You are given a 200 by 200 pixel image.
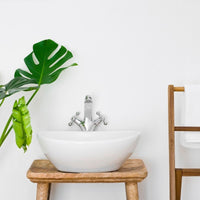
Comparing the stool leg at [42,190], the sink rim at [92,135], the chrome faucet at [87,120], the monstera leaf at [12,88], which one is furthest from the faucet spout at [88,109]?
the stool leg at [42,190]

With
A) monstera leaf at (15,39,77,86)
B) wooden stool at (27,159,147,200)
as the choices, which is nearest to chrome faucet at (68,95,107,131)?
monstera leaf at (15,39,77,86)

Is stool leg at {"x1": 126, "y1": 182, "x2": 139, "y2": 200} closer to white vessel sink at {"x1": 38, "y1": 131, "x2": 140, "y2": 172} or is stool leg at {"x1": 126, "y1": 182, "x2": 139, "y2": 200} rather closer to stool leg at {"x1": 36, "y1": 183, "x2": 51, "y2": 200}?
white vessel sink at {"x1": 38, "y1": 131, "x2": 140, "y2": 172}

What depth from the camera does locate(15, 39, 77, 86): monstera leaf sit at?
6.03 ft

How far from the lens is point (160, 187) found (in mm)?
1971

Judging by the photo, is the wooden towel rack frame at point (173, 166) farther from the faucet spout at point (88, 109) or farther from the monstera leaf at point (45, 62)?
the monstera leaf at point (45, 62)

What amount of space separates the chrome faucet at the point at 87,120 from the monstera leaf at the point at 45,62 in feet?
0.70

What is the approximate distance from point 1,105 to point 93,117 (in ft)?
1.62

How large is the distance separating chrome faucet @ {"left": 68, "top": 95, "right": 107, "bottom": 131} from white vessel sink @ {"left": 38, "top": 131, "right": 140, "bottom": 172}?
0.28 m

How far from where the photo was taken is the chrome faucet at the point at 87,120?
6.22 ft

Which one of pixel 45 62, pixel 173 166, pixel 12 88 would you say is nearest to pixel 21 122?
pixel 12 88

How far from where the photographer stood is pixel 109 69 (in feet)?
6.47

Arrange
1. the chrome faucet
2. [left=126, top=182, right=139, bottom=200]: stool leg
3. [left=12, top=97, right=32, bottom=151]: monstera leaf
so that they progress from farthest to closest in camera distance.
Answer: the chrome faucet → [left=126, top=182, right=139, bottom=200]: stool leg → [left=12, top=97, right=32, bottom=151]: monstera leaf

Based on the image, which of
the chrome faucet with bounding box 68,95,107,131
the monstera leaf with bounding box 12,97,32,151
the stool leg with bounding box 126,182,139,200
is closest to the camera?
the monstera leaf with bounding box 12,97,32,151

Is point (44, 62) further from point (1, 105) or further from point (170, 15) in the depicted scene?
point (170, 15)
